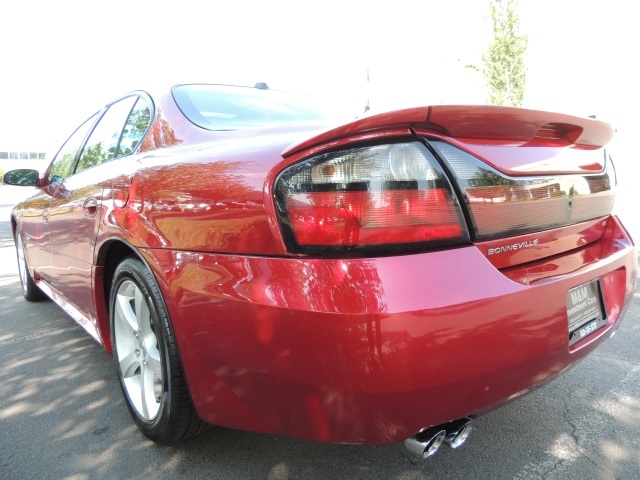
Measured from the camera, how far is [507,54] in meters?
18.9

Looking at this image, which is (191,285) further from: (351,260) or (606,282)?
(606,282)

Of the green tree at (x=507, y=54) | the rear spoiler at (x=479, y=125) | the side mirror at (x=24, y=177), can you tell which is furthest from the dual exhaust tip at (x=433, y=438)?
the green tree at (x=507, y=54)

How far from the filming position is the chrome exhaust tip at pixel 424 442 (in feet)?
4.71

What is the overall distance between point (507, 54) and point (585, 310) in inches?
773

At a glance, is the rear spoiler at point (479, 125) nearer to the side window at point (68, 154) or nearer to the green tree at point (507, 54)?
the side window at point (68, 154)

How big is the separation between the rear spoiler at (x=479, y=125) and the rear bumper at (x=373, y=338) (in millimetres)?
351

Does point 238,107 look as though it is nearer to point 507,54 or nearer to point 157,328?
point 157,328

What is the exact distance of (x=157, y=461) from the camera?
1.99 m

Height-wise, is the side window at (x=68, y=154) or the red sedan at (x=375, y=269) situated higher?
the side window at (x=68, y=154)

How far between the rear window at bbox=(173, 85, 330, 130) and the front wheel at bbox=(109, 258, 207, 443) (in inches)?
28.3

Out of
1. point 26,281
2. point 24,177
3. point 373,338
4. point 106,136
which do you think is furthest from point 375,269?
point 26,281

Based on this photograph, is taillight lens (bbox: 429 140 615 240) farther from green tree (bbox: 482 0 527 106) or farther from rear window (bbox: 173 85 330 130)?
green tree (bbox: 482 0 527 106)

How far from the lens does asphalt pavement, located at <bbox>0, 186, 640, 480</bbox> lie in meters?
1.86

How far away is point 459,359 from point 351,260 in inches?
15.4
